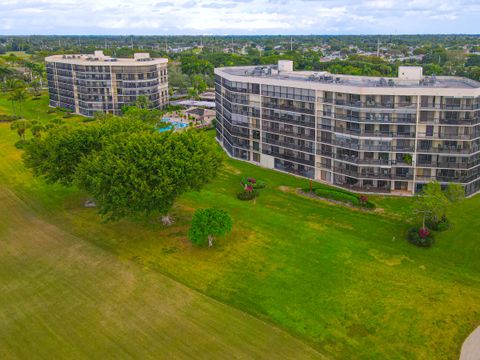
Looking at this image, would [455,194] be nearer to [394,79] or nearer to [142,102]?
[394,79]

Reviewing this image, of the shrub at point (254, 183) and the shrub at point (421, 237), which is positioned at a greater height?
the shrub at point (254, 183)

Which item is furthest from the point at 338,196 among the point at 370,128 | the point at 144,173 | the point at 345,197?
the point at 144,173

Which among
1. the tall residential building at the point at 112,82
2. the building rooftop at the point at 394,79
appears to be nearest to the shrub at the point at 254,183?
the building rooftop at the point at 394,79

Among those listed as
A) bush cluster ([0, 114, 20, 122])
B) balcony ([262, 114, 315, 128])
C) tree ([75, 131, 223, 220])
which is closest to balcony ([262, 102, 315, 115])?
balcony ([262, 114, 315, 128])

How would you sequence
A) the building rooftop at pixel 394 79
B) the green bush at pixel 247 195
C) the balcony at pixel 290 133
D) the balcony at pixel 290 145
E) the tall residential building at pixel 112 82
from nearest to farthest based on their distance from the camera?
the green bush at pixel 247 195
the building rooftop at pixel 394 79
the balcony at pixel 290 133
the balcony at pixel 290 145
the tall residential building at pixel 112 82

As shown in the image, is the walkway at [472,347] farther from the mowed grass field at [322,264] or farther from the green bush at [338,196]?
the green bush at [338,196]

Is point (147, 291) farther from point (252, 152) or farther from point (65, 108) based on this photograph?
point (65, 108)

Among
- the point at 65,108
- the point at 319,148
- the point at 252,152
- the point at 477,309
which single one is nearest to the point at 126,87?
the point at 65,108
